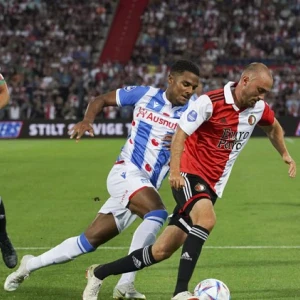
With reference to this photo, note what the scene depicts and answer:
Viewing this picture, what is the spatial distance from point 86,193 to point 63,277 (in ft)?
24.4

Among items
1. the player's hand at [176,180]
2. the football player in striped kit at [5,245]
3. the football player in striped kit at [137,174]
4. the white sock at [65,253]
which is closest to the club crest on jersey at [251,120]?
the football player in striped kit at [137,174]

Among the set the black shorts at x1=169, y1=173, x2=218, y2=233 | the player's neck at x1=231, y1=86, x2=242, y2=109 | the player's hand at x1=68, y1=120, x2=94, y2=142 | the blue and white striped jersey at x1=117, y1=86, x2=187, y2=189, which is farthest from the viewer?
the blue and white striped jersey at x1=117, y1=86, x2=187, y2=189

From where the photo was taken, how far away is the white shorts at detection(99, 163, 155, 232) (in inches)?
289

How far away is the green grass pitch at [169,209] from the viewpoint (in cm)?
777

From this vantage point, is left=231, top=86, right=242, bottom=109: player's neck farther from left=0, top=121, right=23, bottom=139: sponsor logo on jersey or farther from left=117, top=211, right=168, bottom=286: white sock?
left=0, top=121, right=23, bottom=139: sponsor logo on jersey

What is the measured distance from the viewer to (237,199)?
1477cm

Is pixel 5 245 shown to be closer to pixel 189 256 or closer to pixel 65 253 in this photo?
Answer: pixel 65 253

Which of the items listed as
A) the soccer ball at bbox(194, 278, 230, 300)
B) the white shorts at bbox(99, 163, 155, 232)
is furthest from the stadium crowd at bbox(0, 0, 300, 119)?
the soccer ball at bbox(194, 278, 230, 300)

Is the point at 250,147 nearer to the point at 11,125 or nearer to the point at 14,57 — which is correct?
the point at 11,125

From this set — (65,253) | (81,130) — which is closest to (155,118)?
(81,130)

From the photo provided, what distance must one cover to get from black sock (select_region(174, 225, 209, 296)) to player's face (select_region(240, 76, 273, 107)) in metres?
1.10

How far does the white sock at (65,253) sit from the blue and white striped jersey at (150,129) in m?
0.84

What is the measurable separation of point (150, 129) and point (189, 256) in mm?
1641

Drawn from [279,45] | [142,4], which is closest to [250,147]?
[279,45]
